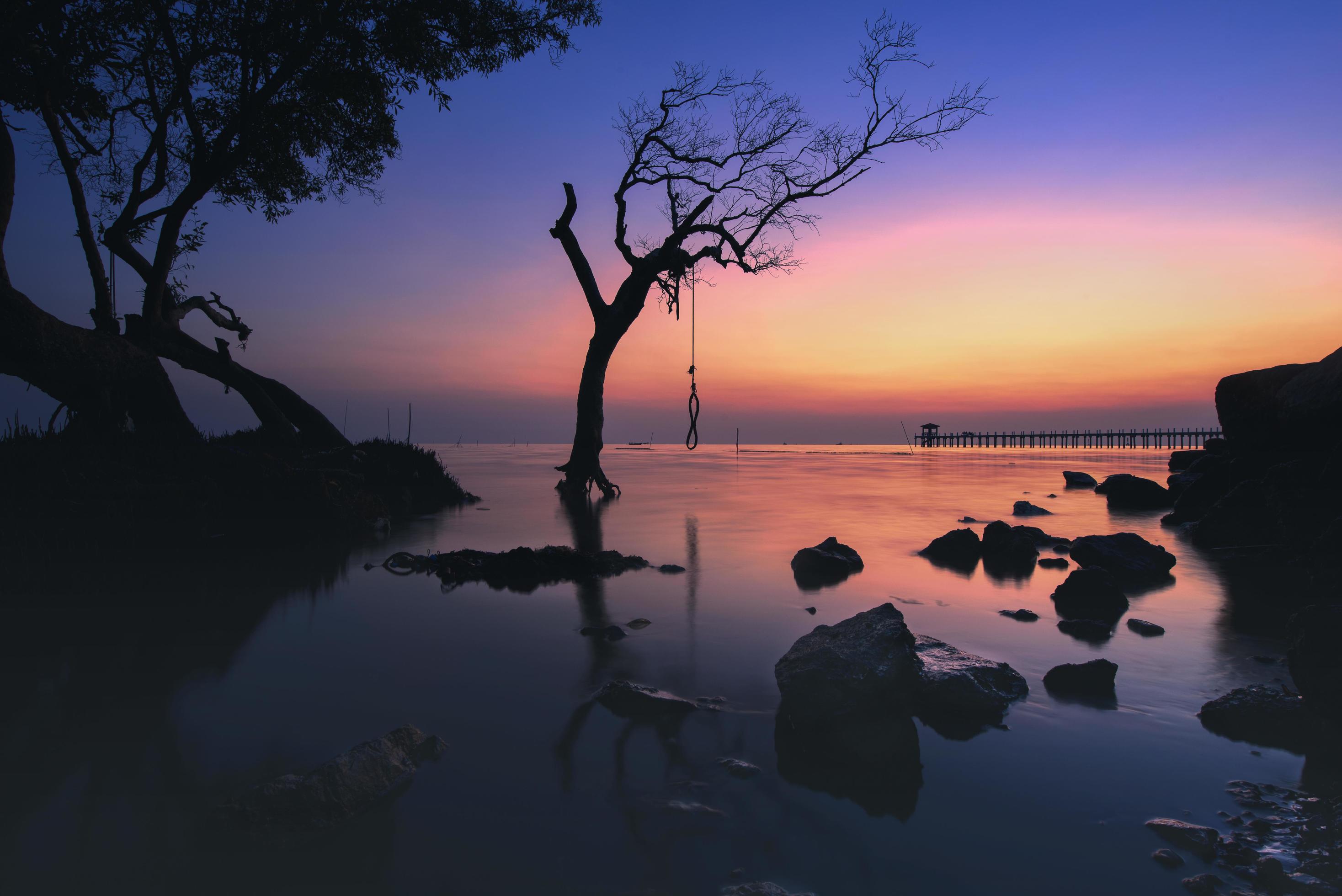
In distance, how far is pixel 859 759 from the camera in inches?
118

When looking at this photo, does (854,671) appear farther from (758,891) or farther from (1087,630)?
(1087,630)

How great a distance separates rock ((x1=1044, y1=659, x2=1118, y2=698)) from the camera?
154 inches

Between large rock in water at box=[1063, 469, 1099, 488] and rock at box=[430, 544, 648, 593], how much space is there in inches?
854

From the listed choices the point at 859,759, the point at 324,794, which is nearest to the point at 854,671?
the point at 859,759

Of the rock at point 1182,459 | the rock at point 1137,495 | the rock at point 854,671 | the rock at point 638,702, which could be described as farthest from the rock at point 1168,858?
the rock at point 1182,459

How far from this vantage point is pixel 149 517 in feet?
23.1

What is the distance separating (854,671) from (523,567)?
4677mm

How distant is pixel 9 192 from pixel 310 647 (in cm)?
1038

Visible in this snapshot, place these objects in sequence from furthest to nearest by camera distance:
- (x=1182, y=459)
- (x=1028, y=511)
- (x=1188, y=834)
Answer: (x=1182, y=459)
(x=1028, y=511)
(x=1188, y=834)

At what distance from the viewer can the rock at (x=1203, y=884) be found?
2.17 m

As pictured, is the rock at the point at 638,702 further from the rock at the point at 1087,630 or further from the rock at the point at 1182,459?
the rock at the point at 1182,459

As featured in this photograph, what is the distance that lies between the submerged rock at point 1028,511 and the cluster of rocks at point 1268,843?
12.8 metres

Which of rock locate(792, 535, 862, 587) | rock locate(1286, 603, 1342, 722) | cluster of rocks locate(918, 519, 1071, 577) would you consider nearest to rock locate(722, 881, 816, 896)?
rock locate(1286, 603, 1342, 722)

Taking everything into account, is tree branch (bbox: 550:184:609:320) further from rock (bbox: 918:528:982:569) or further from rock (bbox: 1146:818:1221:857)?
rock (bbox: 1146:818:1221:857)
